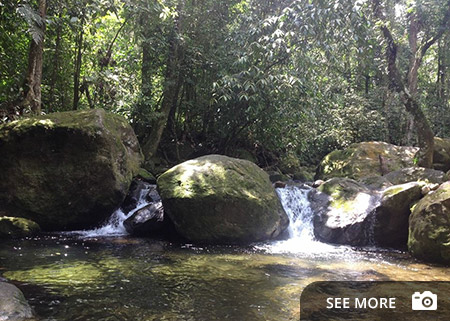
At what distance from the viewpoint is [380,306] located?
3.77 meters

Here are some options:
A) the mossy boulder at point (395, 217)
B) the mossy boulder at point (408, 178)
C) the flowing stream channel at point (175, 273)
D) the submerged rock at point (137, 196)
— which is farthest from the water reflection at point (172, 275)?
the mossy boulder at point (408, 178)

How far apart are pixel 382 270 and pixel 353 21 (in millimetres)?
5535

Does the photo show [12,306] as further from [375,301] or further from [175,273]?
[375,301]

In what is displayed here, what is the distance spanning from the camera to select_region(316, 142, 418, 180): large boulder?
442 inches

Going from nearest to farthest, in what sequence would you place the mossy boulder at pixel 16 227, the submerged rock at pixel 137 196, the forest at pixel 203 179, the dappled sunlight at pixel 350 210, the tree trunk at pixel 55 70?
the forest at pixel 203 179 → the mossy boulder at pixel 16 227 → the dappled sunlight at pixel 350 210 → the submerged rock at pixel 137 196 → the tree trunk at pixel 55 70

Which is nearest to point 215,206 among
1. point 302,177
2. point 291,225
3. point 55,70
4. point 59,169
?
point 291,225

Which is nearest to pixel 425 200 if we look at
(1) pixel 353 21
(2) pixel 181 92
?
(1) pixel 353 21

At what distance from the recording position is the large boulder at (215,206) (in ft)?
22.5

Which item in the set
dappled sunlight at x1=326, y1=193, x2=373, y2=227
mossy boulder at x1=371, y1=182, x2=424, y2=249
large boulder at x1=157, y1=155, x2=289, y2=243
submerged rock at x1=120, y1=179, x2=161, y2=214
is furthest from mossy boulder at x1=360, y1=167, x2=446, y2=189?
submerged rock at x1=120, y1=179, x2=161, y2=214

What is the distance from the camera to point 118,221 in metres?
8.23

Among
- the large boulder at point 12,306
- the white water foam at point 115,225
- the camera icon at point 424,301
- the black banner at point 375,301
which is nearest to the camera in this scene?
the large boulder at point 12,306

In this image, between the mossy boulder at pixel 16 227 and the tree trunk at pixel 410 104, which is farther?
the tree trunk at pixel 410 104

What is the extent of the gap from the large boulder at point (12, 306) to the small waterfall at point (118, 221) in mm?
4050

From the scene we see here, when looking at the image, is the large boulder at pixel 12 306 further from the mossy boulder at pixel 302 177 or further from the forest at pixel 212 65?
the mossy boulder at pixel 302 177
